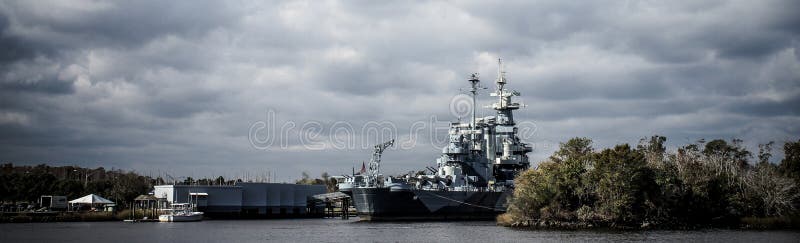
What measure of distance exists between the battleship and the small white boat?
2403 centimetres

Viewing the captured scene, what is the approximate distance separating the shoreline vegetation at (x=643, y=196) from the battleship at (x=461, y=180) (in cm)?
1273

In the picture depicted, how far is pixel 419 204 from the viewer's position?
88438mm

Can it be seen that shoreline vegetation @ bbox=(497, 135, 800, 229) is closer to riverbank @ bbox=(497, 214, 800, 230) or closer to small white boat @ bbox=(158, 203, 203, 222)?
riverbank @ bbox=(497, 214, 800, 230)

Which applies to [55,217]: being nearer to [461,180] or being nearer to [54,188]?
[54,188]

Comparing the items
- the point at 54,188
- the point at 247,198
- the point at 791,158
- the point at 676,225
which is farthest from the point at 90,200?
the point at 791,158

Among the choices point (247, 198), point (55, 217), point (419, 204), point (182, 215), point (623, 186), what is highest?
point (623, 186)

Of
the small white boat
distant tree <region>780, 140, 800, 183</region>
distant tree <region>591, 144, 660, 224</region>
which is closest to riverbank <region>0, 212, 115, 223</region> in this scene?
the small white boat

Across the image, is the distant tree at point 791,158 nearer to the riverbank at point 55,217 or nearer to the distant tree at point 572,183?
the distant tree at point 572,183

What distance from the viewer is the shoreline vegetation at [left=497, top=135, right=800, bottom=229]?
6819cm

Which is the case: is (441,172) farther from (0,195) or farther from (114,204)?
(0,195)

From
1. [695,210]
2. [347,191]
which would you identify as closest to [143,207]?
[347,191]

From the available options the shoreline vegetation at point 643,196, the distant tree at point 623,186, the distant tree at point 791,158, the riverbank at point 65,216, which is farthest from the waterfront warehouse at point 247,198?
→ the distant tree at point 791,158

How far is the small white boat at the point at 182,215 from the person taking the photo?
3903 inches

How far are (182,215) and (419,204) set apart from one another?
3460cm
